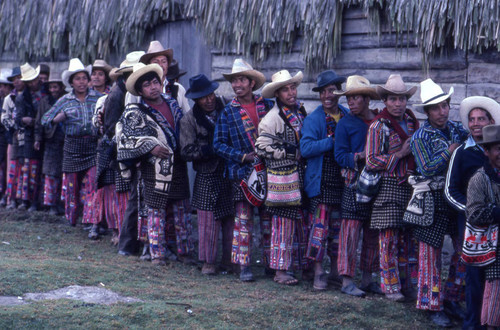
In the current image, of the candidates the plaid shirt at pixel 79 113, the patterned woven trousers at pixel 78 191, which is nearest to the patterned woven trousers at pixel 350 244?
the patterned woven trousers at pixel 78 191

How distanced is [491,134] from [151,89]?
3618mm

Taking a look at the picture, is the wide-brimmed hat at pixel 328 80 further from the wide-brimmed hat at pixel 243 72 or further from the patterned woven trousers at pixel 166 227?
the patterned woven trousers at pixel 166 227

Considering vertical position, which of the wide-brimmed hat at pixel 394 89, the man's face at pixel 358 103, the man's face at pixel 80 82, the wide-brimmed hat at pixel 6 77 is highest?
the wide-brimmed hat at pixel 6 77

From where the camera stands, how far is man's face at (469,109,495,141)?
5895mm

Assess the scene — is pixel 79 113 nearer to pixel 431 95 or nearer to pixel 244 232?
pixel 244 232

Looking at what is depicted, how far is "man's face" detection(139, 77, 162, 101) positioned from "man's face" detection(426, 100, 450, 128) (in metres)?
2.82

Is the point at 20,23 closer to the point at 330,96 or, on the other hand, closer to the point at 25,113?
the point at 25,113

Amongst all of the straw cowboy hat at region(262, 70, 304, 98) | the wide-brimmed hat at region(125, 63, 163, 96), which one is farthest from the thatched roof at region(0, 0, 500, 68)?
the wide-brimmed hat at region(125, 63, 163, 96)

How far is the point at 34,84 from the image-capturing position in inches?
441

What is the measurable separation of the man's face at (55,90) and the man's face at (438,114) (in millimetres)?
6113

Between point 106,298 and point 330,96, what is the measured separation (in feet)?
8.62

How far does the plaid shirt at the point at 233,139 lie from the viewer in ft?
24.2

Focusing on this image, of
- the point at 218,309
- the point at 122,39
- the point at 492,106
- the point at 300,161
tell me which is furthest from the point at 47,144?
the point at 492,106

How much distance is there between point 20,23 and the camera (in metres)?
13.2
